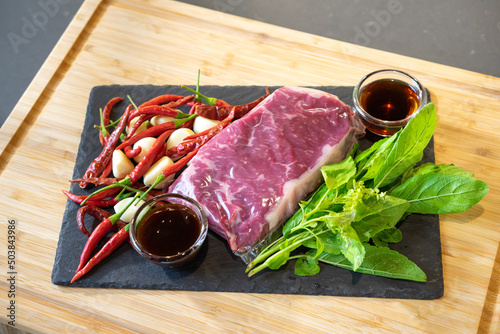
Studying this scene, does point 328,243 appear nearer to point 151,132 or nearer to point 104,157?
point 151,132

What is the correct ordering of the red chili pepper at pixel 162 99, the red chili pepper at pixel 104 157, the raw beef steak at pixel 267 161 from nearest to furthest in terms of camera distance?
the raw beef steak at pixel 267 161
the red chili pepper at pixel 104 157
the red chili pepper at pixel 162 99

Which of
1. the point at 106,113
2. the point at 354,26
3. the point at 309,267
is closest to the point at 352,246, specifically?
the point at 309,267

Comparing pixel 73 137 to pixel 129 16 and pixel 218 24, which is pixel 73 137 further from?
pixel 218 24

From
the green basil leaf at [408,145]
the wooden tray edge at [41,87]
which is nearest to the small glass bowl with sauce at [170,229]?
the green basil leaf at [408,145]

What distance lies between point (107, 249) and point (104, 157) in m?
0.56

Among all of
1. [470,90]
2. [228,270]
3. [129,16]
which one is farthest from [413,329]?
[129,16]

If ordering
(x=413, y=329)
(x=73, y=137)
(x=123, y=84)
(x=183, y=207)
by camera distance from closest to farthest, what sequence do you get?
1. (x=413, y=329)
2. (x=183, y=207)
3. (x=73, y=137)
4. (x=123, y=84)

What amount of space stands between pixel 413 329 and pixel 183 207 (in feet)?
4.14

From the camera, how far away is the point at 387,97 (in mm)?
2986

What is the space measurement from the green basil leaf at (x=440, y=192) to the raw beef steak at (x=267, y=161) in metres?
0.42

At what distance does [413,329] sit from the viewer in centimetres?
241
